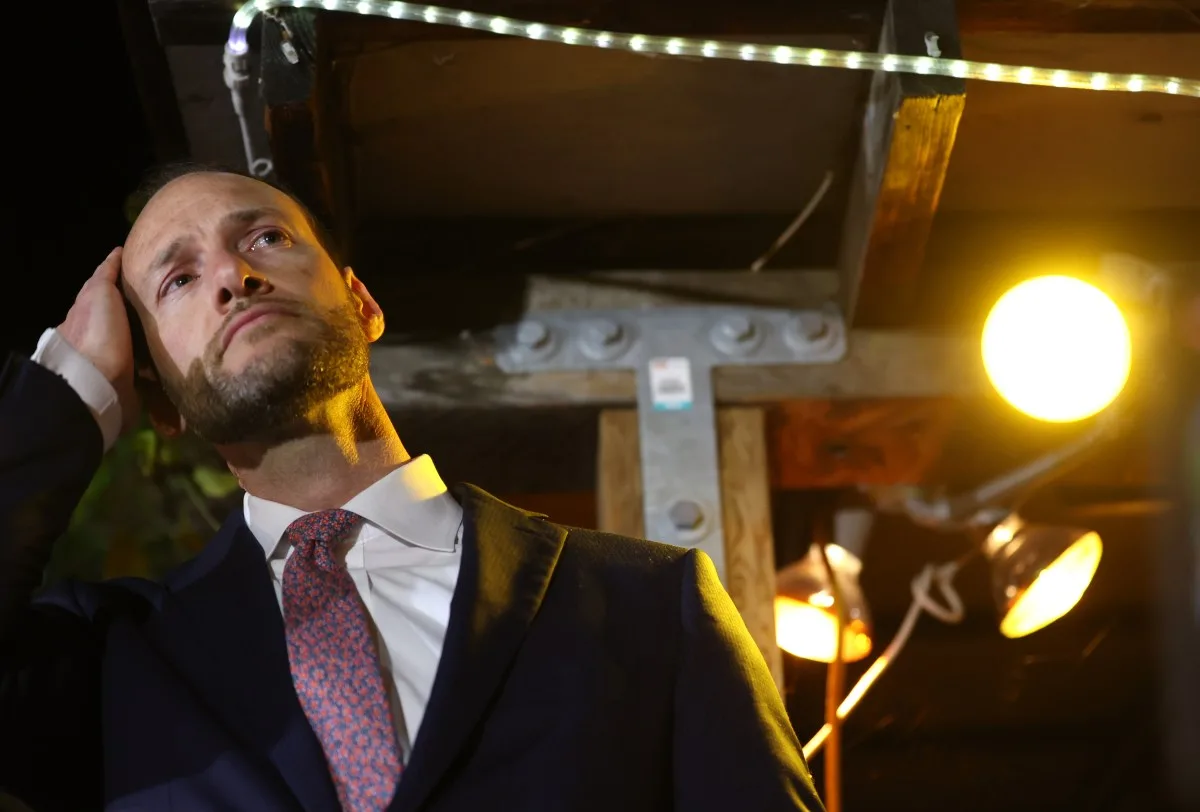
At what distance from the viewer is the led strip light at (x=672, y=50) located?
2139 millimetres

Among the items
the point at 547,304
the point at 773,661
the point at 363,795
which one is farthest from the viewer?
the point at 547,304

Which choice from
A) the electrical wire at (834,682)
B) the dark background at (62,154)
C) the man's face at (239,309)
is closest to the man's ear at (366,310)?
the man's face at (239,309)

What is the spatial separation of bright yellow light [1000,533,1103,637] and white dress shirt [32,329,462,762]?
1.76m

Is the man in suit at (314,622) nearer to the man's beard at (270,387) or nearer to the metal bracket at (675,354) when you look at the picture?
→ the man's beard at (270,387)

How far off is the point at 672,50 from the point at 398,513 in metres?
0.97

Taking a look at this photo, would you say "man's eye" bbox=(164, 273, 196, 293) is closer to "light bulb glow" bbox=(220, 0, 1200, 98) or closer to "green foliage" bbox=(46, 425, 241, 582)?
"light bulb glow" bbox=(220, 0, 1200, 98)

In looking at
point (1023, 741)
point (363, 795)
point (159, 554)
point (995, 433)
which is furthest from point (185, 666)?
point (1023, 741)

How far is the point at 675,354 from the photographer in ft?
8.58

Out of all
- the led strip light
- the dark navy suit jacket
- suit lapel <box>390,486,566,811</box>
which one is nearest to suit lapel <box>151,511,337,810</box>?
the dark navy suit jacket

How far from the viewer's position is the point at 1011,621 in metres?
3.03

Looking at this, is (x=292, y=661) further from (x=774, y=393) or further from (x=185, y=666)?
(x=774, y=393)

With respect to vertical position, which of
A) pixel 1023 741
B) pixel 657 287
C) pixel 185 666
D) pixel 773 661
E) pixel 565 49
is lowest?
pixel 1023 741

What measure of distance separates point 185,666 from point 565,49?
1385 millimetres

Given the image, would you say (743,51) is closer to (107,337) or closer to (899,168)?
(899,168)
